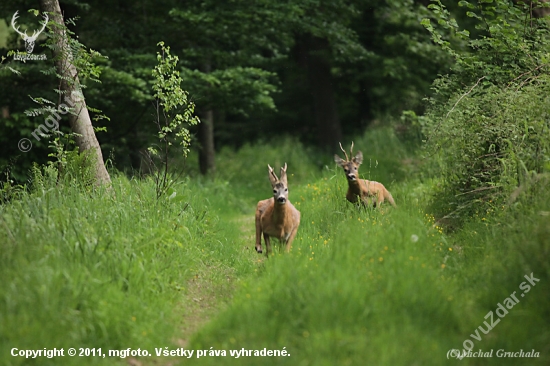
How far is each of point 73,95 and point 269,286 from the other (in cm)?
516

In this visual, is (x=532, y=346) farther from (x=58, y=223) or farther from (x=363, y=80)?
(x=363, y=80)

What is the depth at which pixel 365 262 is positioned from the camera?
21.7 feet

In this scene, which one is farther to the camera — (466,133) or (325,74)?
(325,74)

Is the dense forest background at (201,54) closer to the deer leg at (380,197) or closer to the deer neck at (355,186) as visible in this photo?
the deer leg at (380,197)

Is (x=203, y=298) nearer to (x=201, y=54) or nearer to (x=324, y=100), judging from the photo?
(x=201, y=54)

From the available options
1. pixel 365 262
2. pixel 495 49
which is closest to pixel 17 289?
pixel 365 262

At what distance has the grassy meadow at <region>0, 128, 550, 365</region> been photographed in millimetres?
5484

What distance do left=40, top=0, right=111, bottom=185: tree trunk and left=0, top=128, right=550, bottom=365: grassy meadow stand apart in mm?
720

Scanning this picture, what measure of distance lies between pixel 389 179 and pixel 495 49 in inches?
189

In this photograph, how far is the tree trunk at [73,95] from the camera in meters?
9.69

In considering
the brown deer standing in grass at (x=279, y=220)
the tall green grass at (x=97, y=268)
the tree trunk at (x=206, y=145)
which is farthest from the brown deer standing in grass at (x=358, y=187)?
the tree trunk at (x=206, y=145)

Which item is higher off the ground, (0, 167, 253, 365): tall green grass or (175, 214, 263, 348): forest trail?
(0, 167, 253, 365): tall green grass

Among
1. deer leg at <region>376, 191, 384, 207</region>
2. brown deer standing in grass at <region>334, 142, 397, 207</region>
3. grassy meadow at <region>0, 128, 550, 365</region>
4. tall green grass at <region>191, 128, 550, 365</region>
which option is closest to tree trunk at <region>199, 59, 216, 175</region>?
brown deer standing in grass at <region>334, 142, 397, 207</region>

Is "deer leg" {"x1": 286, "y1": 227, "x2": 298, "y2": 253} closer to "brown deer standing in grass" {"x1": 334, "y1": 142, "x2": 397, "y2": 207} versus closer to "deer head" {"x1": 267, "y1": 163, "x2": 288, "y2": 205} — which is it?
"deer head" {"x1": 267, "y1": 163, "x2": 288, "y2": 205}
